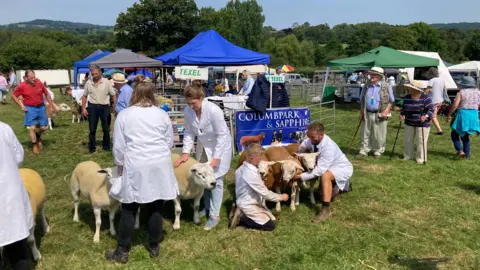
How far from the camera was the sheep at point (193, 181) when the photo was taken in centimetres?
454

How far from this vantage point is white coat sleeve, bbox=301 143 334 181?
5398mm

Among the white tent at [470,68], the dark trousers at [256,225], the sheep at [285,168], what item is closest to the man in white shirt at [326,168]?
the sheep at [285,168]

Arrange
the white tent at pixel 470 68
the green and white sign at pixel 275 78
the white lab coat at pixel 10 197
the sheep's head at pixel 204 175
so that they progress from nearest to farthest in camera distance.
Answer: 1. the white lab coat at pixel 10 197
2. the sheep's head at pixel 204 175
3. the green and white sign at pixel 275 78
4. the white tent at pixel 470 68

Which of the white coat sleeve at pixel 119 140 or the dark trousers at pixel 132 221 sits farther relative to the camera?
the dark trousers at pixel 132 221

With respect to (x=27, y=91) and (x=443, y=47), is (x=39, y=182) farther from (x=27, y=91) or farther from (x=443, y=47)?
(x=443, y=47)

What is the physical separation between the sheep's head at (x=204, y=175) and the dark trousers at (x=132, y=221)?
2.03ft

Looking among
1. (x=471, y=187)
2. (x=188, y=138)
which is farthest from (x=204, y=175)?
(x=471, y=187)

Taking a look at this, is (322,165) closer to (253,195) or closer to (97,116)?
(253,195)

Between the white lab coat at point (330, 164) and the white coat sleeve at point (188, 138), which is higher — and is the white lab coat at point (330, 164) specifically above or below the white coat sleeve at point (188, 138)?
below

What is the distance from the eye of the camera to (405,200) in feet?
19.9

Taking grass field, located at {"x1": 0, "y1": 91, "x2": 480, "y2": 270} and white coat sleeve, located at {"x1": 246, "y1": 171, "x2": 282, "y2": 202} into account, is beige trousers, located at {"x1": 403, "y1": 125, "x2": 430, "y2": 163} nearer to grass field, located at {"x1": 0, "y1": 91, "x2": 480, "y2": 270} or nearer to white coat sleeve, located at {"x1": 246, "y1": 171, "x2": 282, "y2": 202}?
grass field, located at {"x1": 0, "y1": 91, "x2": 480, "y2": 270}

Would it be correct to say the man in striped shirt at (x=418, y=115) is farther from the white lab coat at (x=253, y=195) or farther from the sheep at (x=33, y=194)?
the sheep at (x=33, y=194)

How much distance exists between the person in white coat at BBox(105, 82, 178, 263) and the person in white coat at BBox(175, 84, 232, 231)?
0.76 m

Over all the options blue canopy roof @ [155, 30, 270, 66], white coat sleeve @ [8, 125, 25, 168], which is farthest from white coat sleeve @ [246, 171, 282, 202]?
blue canopy roof @ [155, 30, 270, 66]
